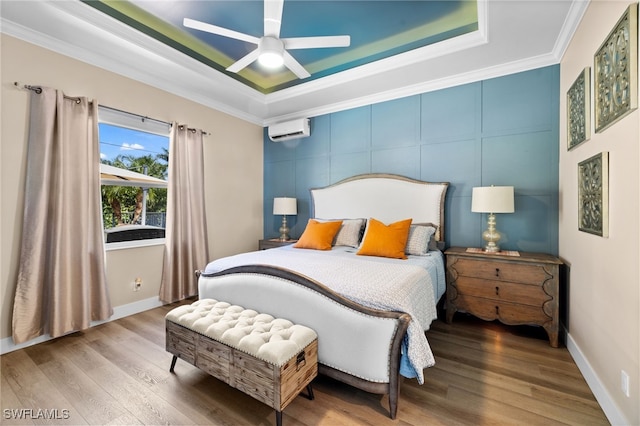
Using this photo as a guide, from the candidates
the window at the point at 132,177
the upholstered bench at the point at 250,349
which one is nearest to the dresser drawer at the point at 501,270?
the upholstered bench at the point at 250,349

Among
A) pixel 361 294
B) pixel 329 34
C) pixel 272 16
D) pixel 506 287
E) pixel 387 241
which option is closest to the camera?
pixel 361 294

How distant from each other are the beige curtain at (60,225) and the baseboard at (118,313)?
83mm

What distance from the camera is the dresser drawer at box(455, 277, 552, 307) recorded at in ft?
8.17

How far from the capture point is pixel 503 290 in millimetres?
2625

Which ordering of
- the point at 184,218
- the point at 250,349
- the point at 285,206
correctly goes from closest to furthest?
the point at 250,349
the point at 184,218
the point at 285,206

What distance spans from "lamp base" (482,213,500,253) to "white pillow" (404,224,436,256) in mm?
535

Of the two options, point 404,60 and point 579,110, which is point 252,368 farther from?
point 404,60

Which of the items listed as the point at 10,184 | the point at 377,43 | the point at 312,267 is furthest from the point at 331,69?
the point at 10,184

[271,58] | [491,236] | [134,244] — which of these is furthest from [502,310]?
[134,244]

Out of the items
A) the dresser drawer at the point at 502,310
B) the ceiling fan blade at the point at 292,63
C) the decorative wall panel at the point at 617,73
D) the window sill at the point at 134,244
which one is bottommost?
the dresser drawer at the point at 502,310

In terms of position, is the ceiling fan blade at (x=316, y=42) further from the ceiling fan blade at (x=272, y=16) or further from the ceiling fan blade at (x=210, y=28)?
the ceiling fan blade at (x=210, y=28)

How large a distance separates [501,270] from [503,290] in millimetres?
188

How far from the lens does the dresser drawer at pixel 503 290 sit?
8.17ft

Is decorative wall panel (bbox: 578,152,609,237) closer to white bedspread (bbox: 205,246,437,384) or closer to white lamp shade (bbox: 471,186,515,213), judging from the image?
white lamp shade (bbox: 471,186,515,213)
